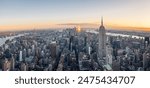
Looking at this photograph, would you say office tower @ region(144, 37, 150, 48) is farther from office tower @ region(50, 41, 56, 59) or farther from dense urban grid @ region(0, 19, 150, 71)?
office tower @ region(50, 41, 56, 59)

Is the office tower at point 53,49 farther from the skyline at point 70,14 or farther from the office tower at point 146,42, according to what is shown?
the office tower at point 146,42

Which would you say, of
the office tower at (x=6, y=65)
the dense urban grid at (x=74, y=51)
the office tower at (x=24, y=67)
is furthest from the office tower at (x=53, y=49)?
the office tower at (x=6, y=65)

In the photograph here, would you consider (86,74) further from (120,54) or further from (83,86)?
(120,54)

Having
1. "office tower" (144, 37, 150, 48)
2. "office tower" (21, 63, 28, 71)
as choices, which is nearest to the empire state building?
"office tower" (144, 37, 150, 48)

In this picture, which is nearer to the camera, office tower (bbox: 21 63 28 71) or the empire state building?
office tower (bbox: 21 63 28 71)

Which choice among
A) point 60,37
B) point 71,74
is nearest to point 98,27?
point 60,37
